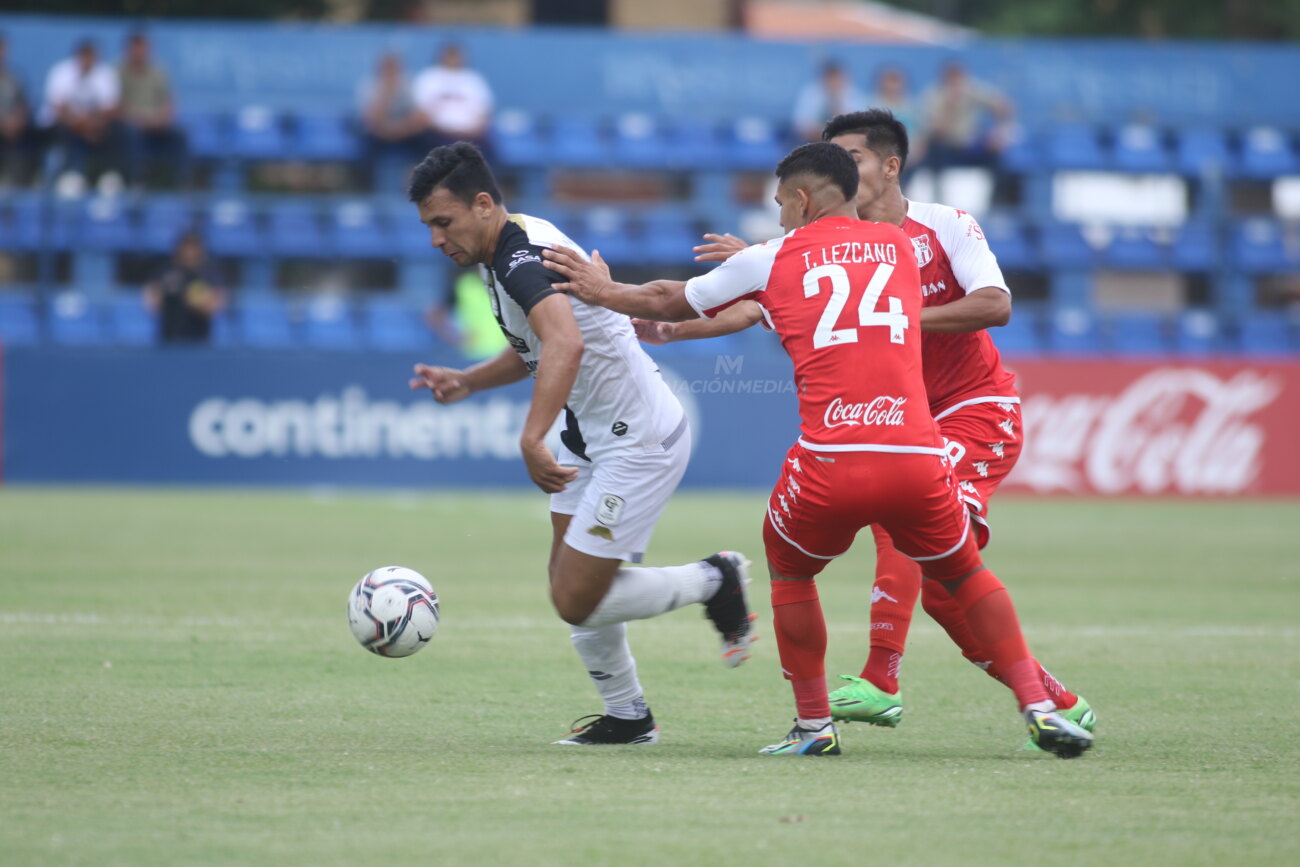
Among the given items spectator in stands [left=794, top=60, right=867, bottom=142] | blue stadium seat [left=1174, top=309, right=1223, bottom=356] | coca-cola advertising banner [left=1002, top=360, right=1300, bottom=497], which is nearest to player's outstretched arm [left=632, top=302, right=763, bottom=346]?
coca-cola advertising banner [left=1002, top=360, right=1300, bottom=497]

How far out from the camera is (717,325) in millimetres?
5445

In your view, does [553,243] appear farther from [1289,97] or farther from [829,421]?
[1289,97]

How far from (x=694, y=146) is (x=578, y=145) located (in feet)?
5.32

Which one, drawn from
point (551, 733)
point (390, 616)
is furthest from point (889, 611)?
point (390, 616)

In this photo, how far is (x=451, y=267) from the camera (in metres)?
21.1

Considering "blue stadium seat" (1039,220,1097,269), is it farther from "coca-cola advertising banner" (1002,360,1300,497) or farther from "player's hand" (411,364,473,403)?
"player's hand" (411,364,473,403)

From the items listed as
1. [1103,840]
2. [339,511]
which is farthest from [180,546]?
[1103,840]

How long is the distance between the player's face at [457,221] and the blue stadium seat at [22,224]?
1535 cm

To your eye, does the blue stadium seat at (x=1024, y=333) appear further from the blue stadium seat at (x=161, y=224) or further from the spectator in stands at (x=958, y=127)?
the blue stadium seat at (x=161, y=224)

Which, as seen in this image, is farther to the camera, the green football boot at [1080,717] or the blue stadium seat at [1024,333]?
the blue stadium seat at [1024,333]

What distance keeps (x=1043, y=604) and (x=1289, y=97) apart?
17.6 m

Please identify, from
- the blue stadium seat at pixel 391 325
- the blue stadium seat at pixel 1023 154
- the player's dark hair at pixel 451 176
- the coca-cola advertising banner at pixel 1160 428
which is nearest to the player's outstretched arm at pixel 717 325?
the player's dark hair at pixel 451 176

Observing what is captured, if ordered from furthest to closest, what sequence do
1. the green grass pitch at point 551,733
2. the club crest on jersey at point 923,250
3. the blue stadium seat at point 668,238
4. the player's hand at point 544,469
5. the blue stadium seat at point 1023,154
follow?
the blue stadium seat at point 1023,154, the blue stadium seat at point 668,238, the club crest on jersey at point 923,250, the player's hand at point 544,469, the green grass pitch at point 551,733

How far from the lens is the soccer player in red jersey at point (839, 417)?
5.17 meters
